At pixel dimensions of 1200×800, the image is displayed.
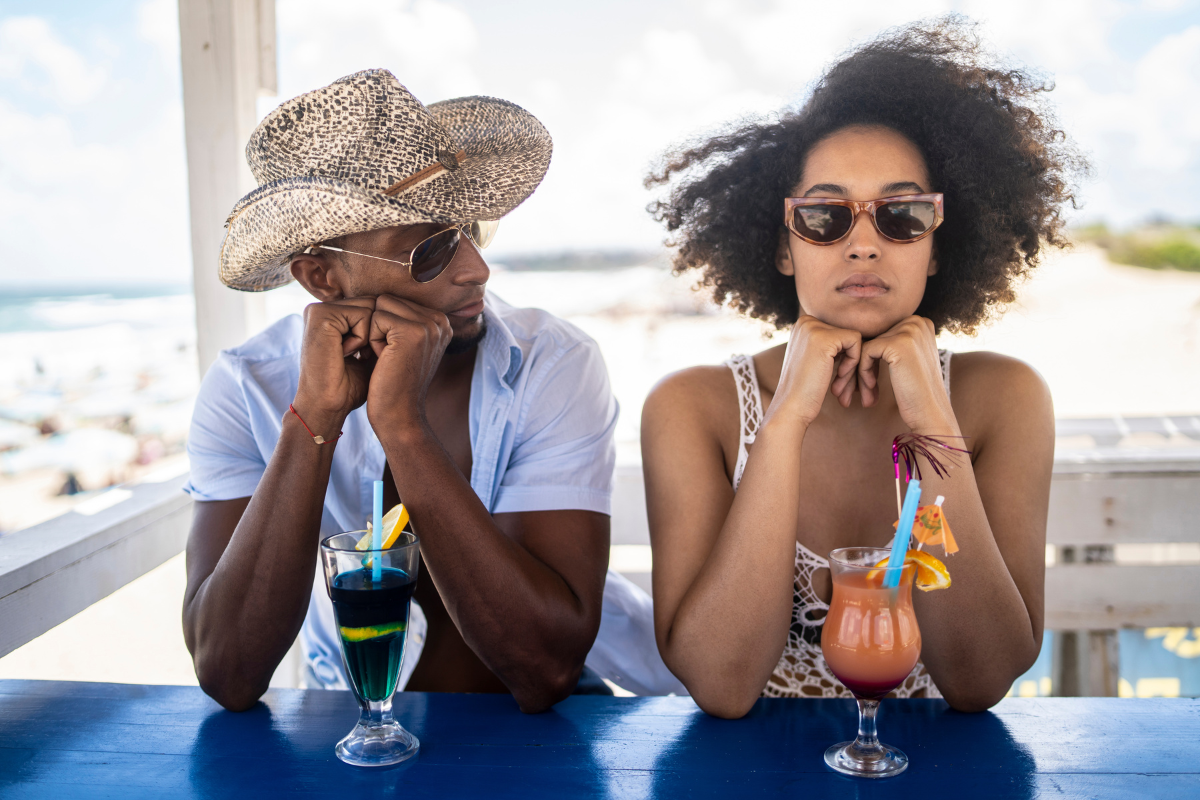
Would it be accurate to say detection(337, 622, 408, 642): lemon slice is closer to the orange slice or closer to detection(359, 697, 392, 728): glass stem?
detection(359, 697, 392, 728): glass stem

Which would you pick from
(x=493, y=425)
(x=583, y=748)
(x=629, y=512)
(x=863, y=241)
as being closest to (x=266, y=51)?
(x=493, y=425)

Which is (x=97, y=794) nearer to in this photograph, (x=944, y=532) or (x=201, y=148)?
(x=944, y=532)

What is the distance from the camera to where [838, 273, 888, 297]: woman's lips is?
170cm

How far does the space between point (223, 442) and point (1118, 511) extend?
2.67 meters

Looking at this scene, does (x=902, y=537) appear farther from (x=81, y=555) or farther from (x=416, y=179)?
(x=81, y=555)

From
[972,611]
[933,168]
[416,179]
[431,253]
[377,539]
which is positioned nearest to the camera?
[377,539]

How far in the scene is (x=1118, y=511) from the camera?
2.47m

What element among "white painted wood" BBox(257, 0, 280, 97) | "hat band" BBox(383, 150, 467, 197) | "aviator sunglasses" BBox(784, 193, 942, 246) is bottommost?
"aviator sunglasses" BBox(784, 193, 942, 246)

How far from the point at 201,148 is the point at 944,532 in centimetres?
243

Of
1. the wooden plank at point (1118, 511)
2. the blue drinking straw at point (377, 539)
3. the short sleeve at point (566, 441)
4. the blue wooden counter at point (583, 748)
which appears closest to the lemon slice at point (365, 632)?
the blue drinking straw at point (377, 539)

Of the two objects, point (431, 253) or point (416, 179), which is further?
point (431, 253)

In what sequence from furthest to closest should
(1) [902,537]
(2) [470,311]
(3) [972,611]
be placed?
(2) [470,311], (3) [972,611], (1) [902,537]

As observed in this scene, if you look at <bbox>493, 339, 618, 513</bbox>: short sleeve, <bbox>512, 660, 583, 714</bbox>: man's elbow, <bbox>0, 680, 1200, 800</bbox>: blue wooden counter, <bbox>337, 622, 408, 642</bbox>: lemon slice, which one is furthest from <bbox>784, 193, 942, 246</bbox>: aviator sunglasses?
<bbox>337, 622, 408, 642</bbox>: lemon slice

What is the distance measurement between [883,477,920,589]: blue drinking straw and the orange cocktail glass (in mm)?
20
